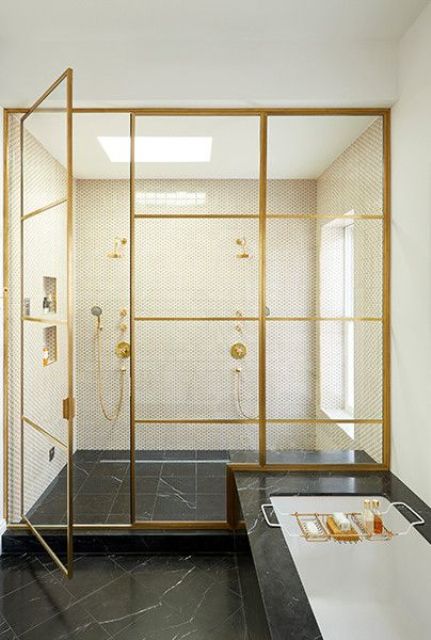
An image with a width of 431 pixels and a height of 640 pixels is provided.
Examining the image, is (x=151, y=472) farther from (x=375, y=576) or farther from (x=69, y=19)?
(x=69, y=19)

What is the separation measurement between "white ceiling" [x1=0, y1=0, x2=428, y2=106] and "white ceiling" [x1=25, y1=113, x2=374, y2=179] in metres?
0.10

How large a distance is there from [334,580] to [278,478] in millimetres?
557

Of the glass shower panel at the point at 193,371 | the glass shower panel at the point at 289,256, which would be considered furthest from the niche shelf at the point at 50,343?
the glass shower panel at the point at 289,256

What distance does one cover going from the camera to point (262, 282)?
248 centimetres

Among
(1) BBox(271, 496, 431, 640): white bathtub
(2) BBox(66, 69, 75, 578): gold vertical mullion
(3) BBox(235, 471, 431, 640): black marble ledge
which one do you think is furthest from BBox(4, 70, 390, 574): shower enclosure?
(1) BBox(271, 496, 431, 640): white bathtub

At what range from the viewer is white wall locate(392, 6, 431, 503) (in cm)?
211

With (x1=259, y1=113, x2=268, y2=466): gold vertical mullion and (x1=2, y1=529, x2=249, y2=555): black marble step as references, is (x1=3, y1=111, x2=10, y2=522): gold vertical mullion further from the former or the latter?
(x1=259, y1=113, x2=268, y2=466): gold vertical mullion

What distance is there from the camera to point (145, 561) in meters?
2.41

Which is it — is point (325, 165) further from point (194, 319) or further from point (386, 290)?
point (194, 319)

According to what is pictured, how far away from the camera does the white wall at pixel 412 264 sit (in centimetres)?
211

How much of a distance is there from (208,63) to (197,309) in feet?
4.20

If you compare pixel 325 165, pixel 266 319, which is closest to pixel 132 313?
pixel 266 319

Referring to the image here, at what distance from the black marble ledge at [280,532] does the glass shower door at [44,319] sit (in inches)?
37.9

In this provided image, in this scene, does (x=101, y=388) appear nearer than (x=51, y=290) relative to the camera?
No
